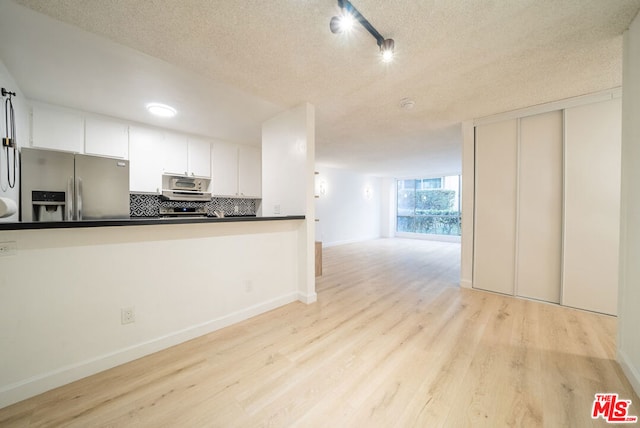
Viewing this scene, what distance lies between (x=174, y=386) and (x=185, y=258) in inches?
36.4

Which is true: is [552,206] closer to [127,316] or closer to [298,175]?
[298,175]

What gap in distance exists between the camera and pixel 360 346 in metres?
1.88

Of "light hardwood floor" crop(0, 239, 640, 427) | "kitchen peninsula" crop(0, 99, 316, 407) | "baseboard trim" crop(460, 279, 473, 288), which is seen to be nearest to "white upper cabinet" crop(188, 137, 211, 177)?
"kitchen peninsula" crop(0, 99, 316, 407)

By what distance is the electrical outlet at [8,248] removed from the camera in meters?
1.30

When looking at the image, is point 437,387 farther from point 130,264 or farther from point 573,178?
point 573,178

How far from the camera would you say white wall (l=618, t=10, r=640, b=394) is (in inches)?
57.4

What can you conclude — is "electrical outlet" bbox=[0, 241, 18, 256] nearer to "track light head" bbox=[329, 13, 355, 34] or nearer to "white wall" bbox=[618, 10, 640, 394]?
"track light head" bbox=[329, 13, 355, 34]

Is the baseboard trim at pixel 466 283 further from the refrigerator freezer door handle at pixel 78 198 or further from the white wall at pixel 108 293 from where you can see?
the refrigerator freezer door handle at pixel 78 198

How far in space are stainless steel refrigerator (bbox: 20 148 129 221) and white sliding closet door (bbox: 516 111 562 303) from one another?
5251 mm

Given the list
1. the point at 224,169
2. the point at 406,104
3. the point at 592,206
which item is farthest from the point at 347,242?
the point at 592,206

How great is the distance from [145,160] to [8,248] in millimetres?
2612

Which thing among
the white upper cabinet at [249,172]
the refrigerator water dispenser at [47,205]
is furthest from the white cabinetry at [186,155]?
the refrigerator water dispenser at [47,205]

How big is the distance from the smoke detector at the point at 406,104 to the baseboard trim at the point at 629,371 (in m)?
2.78

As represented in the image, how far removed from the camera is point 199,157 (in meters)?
4.06
